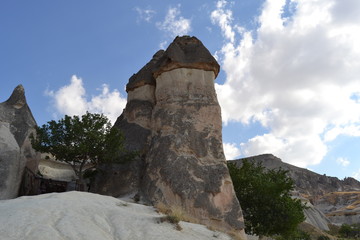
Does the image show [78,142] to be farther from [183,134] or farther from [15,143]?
[183,134]

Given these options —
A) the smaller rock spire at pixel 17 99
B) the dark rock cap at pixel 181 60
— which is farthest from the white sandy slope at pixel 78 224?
the smaller rock spire at pixel 17 99

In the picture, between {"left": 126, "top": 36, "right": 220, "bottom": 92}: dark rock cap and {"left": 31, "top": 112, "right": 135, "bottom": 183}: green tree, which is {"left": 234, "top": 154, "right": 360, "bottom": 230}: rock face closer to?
{"left": 126, "top": 36, "right": 220, "bottom": 92}: dark rock cap

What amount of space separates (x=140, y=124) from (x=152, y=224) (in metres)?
13.7

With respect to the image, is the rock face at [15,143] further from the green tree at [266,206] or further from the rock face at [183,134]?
the green tree at [266,206]

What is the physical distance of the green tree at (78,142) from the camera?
19.7 m

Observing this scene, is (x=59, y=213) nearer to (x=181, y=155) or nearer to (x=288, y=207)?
(x=181, y=155)

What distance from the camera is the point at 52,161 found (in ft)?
114

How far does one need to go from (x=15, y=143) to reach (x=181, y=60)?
1120 cm

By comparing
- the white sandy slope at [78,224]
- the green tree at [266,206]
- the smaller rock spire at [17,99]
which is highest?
the smaller rock spire at [17,99]

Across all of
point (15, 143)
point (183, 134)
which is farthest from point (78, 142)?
point (183, 134)

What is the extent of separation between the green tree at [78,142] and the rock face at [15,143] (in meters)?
1.31

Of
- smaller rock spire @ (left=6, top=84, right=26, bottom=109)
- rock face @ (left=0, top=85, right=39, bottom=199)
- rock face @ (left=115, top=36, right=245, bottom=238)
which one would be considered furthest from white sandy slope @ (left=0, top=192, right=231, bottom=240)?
smaller rock spire @ (left=6, top=84, right=26, bottom=109)

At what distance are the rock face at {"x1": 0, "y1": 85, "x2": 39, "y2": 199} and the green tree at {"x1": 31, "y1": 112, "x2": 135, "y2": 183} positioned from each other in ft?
4.29

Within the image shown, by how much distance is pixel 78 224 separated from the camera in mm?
8750
